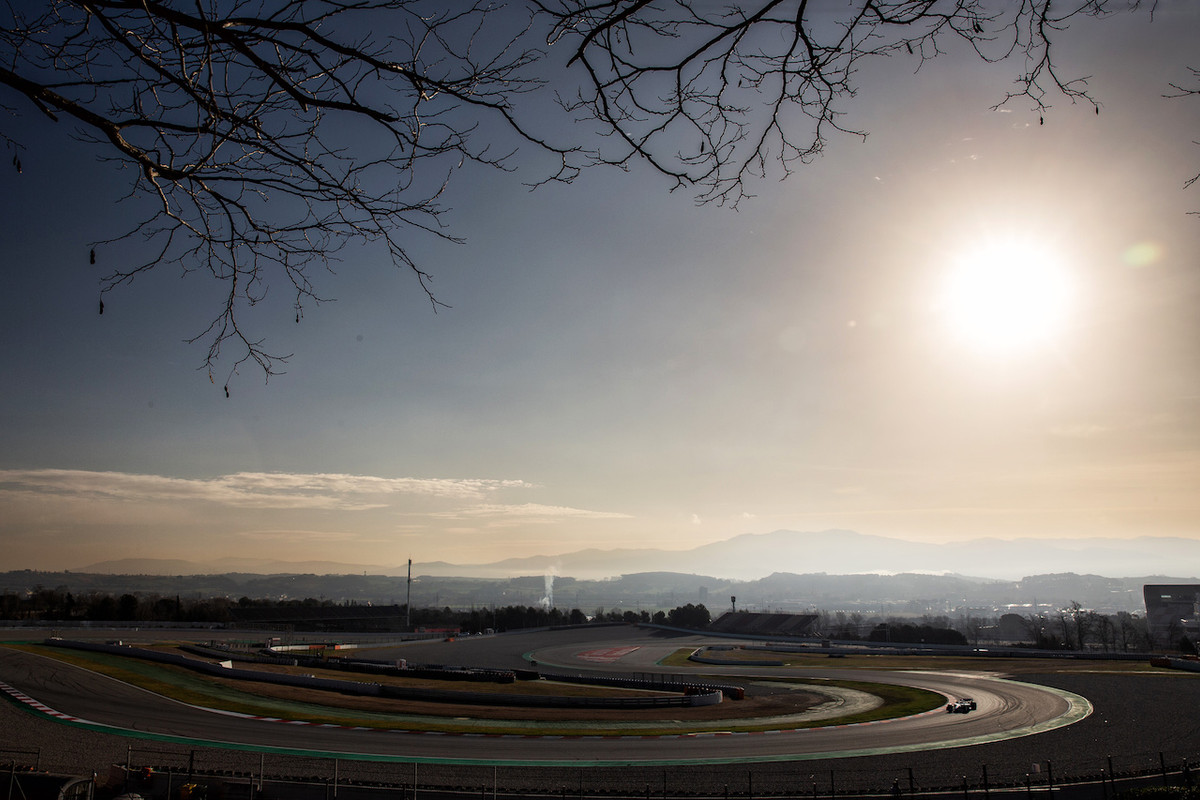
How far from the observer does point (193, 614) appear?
263 feet

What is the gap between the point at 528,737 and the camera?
22500 mm

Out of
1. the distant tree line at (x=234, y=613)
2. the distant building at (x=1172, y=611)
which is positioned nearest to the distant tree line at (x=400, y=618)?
the distant tree line at (x=234, y=613)

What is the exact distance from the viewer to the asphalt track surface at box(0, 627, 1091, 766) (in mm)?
19734

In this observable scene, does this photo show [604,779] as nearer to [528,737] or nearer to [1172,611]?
[528,737]

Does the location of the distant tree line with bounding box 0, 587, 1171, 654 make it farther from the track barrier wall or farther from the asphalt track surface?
the track barrier wall

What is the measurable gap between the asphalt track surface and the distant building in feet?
213

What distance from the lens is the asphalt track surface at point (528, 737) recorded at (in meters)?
19.7

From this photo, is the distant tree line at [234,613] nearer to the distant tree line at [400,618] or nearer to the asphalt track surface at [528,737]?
the distant tree line at [400,618]

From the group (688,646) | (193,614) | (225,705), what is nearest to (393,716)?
(225,705)

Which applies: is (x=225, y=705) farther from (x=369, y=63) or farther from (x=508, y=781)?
(x=369, y=63)

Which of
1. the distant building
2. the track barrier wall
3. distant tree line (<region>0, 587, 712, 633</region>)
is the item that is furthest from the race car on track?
the distant building

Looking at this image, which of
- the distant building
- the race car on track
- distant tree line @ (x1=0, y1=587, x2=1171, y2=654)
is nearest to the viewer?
the race car on track

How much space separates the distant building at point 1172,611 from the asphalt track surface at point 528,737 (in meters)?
65.0

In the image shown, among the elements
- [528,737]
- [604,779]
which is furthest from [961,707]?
[604,779]
